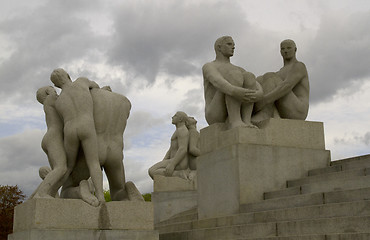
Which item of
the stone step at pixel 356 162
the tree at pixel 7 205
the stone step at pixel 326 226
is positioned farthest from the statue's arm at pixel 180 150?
the tree at pixel 7 205

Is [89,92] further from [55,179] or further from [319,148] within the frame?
[319,148]

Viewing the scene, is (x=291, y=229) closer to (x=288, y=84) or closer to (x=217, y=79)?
(x=217, y=79)

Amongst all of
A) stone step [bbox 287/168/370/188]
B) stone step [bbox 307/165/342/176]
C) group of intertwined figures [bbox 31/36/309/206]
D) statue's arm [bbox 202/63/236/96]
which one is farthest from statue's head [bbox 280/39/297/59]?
group of intertwined figures [bbox 31/36/309/206]

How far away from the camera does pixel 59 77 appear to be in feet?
25.7

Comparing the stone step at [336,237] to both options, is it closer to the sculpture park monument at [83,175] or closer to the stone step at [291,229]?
the stone step at [291,229]

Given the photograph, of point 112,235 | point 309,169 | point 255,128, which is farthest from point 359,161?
point 112,235

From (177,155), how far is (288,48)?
6.50 meters

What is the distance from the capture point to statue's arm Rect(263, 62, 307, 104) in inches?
439

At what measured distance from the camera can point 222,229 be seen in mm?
8375

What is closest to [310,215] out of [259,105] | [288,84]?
[259,105]

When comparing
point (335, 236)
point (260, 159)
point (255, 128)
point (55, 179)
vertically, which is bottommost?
point (335, 236)

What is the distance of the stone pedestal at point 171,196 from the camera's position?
1595 cm

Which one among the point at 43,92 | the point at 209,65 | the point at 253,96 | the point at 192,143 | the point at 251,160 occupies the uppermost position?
the point at 209,65

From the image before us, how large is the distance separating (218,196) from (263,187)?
935 mm
